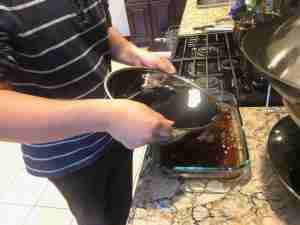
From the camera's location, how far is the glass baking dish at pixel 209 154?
22.5 inches

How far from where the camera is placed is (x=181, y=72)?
3.18ft

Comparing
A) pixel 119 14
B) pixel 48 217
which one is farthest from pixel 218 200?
pixel 119 14

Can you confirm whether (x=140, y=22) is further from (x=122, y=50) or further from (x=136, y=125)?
(x=136, y=125)

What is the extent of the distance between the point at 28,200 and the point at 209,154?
1328 mm

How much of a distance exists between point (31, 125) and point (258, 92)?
0.58m

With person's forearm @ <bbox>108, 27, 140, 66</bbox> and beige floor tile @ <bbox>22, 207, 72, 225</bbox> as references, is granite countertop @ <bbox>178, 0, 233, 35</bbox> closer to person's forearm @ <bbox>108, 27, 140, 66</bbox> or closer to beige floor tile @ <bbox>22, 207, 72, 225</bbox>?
person's forearm @ <bbox>108, 27, 140, 66</bbox>

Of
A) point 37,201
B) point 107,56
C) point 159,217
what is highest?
point 107,56

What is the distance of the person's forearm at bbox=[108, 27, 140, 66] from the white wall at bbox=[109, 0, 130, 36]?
2294 mm

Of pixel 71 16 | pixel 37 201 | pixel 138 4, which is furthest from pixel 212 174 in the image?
pixel 138 4

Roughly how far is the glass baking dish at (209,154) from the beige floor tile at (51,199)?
110 cm

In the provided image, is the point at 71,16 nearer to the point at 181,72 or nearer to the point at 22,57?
the point at 22,57

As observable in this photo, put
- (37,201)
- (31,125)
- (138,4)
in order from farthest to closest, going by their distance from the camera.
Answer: (138,4) → (37,201) → (31,125)

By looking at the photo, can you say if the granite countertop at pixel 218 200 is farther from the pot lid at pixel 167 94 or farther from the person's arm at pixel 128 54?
the person's arm at pixel 128 54

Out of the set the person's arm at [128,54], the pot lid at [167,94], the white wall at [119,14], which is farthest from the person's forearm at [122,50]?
the white wall at [119,14]
